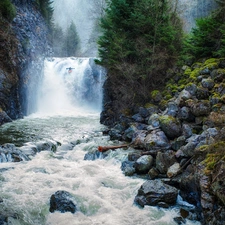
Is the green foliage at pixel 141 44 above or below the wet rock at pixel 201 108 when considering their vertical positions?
above

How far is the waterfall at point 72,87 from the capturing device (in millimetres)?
26922

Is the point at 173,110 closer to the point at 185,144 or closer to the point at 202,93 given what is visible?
the point at 202,93

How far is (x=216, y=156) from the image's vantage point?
596cm

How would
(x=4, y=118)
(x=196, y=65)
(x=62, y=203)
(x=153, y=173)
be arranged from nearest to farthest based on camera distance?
1. (x=62, y=203)
2. (x=153, y=173)
3. (x=196, y=65)
4. (x=4, y=118)

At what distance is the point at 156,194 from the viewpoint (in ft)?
21.6

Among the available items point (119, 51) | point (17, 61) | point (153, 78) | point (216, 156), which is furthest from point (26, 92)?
point (216, 156)

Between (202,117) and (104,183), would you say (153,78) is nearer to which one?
(202,117)

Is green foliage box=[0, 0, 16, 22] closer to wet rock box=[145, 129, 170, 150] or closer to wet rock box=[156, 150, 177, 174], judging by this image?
wet rock box=[145, 129, 170, 150]

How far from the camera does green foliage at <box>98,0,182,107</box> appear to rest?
14.5 metres

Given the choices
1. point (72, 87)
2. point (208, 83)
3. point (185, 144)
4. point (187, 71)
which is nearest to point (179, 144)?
point (185, 144)

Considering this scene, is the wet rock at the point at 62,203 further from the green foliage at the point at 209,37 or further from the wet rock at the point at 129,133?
the green foliage at the point at 209,37

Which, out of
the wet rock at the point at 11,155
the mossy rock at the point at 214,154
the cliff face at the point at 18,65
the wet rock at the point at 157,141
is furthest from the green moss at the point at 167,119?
the cliff face at the point at 18,65

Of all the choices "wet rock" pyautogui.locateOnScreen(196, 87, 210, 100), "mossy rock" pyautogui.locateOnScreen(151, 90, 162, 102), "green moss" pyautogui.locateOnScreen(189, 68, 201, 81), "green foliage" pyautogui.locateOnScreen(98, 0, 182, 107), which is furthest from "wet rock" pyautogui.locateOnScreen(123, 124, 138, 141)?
"green moss" pyautogui.locateOnScreen(189, 68, 201, 81)

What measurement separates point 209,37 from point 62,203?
1131cm
